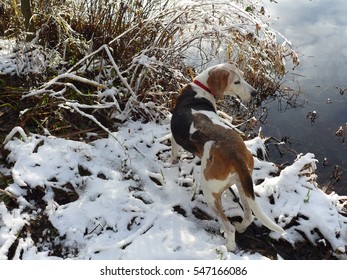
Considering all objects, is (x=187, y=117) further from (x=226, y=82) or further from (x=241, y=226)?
(x=241, y=226)

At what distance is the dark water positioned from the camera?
444 cm

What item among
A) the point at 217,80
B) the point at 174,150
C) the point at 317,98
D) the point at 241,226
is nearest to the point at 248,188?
the point at 241,226

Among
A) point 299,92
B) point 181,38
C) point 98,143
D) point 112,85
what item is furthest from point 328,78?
point 98,143

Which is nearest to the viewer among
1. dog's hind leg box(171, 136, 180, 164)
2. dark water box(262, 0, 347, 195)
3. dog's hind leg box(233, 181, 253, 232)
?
dog's hind leg box(233, 181, 253, 232)

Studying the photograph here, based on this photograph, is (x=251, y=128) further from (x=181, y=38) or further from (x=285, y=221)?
(x=285, y=221)

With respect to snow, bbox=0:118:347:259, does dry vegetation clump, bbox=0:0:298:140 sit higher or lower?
higher

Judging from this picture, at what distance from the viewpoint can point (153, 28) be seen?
4016 mm

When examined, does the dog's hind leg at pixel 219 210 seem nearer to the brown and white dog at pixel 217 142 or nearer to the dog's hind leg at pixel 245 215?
the brown and white dog at pixel 217 142

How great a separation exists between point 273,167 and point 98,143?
160 cm

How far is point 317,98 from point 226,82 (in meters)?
2.41

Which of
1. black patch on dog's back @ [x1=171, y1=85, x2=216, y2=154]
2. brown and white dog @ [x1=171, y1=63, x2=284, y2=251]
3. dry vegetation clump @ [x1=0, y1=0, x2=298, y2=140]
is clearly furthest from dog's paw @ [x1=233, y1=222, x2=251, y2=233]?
dry vegetation clump @ [x1=0, y1=0, x2=298, y2=140]

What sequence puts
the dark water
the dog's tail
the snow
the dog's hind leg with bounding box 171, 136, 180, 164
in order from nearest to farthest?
the dog's tail, the snow, the dog's hind leg with bounding box 171, 136, 180, 164, the dark water

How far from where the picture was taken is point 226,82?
11.3 feet

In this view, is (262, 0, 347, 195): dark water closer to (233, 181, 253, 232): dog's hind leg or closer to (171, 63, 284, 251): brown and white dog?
(171, 63, 284, 251): brown and white dog
